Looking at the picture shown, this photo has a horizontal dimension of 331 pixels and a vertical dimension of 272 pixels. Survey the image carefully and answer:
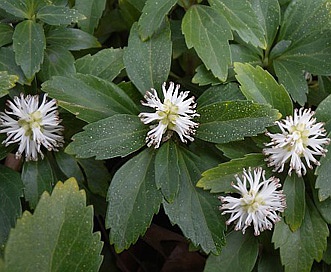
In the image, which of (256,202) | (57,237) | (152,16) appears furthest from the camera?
(152,16)

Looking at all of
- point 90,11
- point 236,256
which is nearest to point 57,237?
point 236,256

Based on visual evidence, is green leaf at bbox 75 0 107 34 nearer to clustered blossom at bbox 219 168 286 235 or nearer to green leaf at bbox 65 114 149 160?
green leaf at bbox 65 114 149 160

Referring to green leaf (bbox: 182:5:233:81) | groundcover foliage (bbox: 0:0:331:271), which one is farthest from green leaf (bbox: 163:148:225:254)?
green leaf (bbox: 182:5:233:81)

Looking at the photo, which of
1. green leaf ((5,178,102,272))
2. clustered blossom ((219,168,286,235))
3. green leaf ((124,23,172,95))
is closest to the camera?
green leaf ((5,178,102,272))

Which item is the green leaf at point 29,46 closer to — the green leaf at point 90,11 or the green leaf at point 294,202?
the green leaf at point 90,11

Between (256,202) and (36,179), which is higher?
(36,179)

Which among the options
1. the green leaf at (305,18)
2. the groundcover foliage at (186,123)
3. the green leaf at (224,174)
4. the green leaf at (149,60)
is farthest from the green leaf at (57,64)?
the green leaf at (305,18)

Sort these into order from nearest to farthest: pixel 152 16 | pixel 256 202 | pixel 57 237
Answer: pixel 57 237, pixel 256 202, pixel 152 16

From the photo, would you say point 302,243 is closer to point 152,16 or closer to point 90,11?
point 152,16
